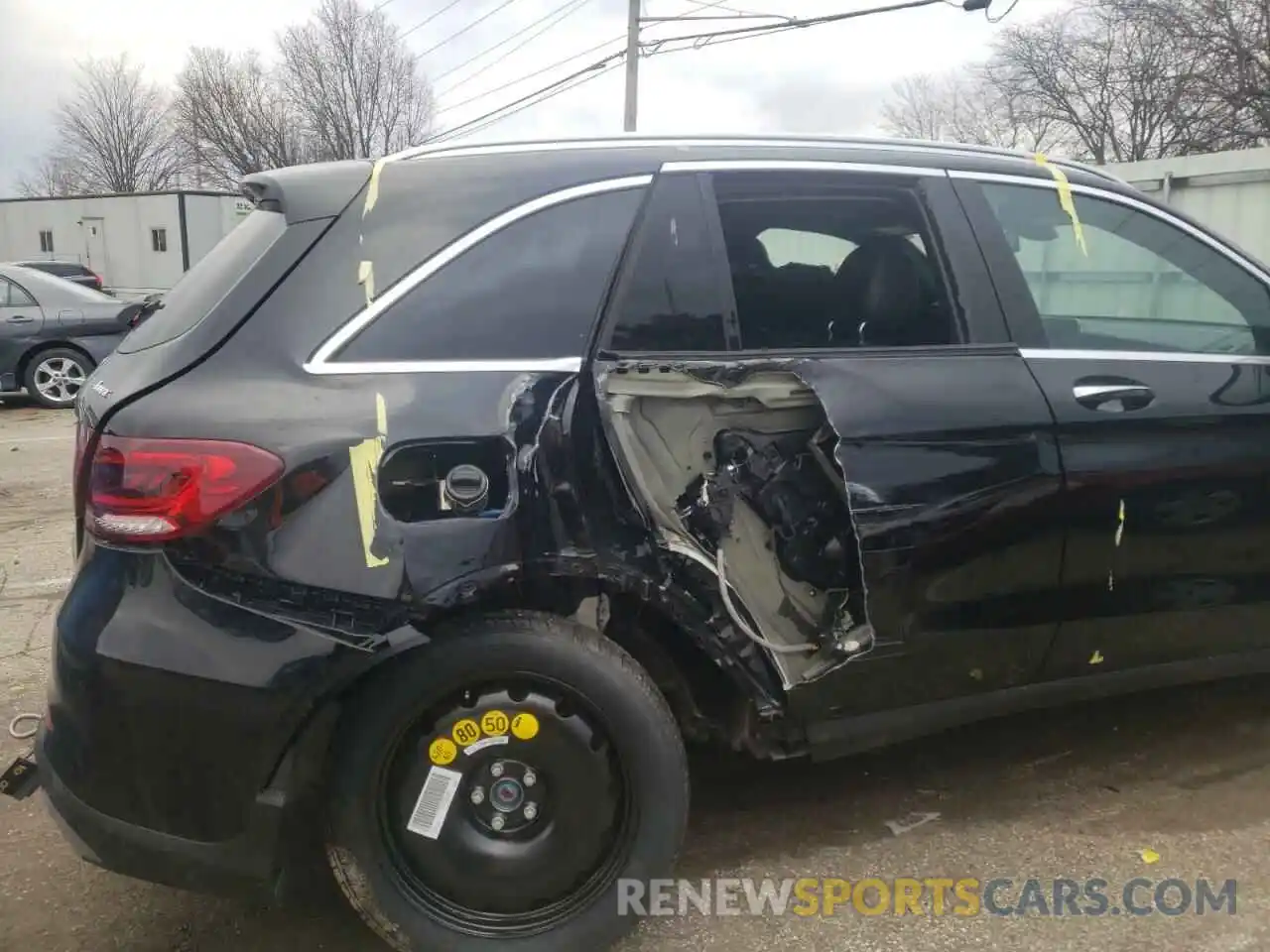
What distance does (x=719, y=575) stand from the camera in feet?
8.09

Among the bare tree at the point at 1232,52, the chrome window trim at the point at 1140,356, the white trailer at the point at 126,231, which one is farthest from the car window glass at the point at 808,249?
the bare tree at the point at 1232,52

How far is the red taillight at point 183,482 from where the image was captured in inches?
80.5

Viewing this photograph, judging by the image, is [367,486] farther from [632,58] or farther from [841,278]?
[632,58]

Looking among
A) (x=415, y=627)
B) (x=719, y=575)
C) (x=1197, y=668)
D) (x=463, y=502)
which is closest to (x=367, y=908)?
(x=415, y=627)

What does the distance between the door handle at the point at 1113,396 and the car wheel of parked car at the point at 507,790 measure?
1.42 metres

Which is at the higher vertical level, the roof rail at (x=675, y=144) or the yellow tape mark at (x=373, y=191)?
the roof rail at (x=675, y=144)

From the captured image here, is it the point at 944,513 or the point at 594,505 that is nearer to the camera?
the point at 594,505

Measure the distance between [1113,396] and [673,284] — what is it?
1.27 metres

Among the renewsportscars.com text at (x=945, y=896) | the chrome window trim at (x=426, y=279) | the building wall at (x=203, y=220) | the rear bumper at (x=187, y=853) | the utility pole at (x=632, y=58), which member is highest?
the utility pole at (x=632, y=58)

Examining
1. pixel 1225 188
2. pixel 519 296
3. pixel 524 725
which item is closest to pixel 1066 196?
pixel 519 296

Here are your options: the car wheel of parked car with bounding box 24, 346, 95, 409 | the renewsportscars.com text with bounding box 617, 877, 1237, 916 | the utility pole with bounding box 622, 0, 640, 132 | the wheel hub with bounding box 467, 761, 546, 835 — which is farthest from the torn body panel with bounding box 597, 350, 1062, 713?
the utility pole with bounding box 622, 0, 640, 132

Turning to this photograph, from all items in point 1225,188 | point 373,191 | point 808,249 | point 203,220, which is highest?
point 203,220

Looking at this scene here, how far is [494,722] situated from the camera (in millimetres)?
2230

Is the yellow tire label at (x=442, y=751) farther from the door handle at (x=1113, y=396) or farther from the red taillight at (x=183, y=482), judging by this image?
the door handle at (x=1113, y=396)
